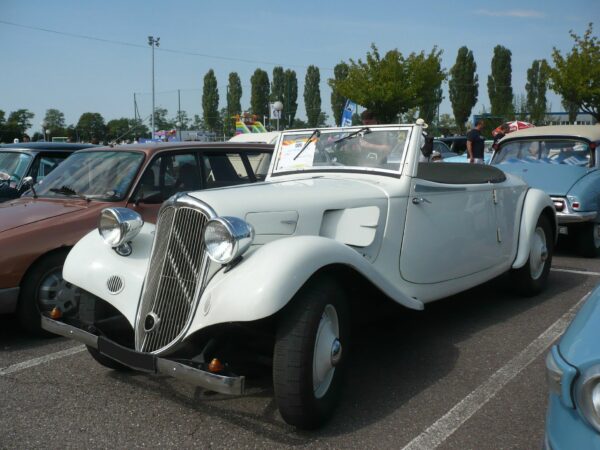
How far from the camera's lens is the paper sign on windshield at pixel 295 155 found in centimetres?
432

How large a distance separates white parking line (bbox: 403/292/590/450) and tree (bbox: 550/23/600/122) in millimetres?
17066

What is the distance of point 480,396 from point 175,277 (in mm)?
1748

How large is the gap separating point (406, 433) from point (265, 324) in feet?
2.76

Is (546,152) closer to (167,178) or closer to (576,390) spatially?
(167,178)

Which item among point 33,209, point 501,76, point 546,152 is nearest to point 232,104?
point 501,76

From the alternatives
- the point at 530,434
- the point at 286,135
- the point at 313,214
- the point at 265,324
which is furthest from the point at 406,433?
the point at 286,135

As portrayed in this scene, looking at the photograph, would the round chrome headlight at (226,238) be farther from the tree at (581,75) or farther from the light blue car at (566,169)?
the tree at (581,75)

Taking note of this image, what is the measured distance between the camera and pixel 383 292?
3.16 m

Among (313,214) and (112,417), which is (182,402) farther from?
(313,214)

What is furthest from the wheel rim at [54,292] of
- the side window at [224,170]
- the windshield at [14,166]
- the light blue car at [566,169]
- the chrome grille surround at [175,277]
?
the light blue car at [566,169]

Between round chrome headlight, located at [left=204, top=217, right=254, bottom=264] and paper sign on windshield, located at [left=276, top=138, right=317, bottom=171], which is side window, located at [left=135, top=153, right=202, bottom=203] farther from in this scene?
round chrome headlight, located at [left=204, top=217, right=254, bottom=264]

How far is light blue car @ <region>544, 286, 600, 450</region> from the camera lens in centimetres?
154

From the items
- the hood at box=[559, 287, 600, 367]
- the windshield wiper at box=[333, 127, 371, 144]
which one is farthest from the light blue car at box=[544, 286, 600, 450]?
the windshield wiper at box=[333, 127, 371, 144]

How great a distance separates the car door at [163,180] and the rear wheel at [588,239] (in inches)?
186
